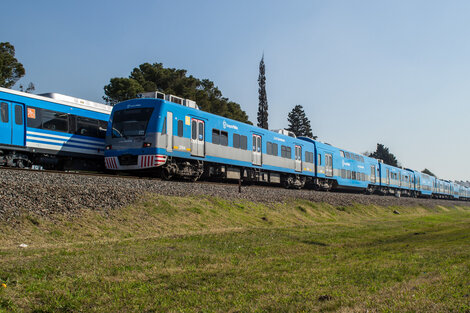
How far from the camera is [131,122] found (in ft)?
60.5

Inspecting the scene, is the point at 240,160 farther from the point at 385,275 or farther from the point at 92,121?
the point at 385,275

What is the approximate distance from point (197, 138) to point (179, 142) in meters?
1.37

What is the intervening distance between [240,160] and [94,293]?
17879 millimetres

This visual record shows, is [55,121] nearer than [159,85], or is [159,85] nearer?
[55,121]

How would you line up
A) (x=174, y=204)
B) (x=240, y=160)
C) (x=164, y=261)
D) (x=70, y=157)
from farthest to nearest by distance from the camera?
(x=240, y=160), (x=70, y=157), (x=174, y=204), (x=164, y=261)

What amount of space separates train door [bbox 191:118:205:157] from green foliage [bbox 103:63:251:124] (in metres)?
26.7

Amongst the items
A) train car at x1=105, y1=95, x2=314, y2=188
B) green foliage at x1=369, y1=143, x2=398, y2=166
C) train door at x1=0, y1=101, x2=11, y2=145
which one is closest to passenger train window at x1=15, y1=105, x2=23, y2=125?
train door at x1=0, y1=101, x2=11, y2=145

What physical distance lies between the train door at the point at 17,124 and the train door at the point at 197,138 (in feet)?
24.1

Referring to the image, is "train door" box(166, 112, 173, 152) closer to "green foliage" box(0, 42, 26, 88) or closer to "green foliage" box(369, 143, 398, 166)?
"green foliage" box(0, 42, 26, 88)

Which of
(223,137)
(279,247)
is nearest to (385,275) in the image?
(279,247)

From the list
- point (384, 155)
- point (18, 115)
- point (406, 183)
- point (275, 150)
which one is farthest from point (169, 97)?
point (384, 155)

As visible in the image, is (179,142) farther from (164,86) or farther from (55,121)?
(164,86)

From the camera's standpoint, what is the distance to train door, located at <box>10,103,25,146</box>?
57.8 feet

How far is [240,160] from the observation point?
23.0 meters
